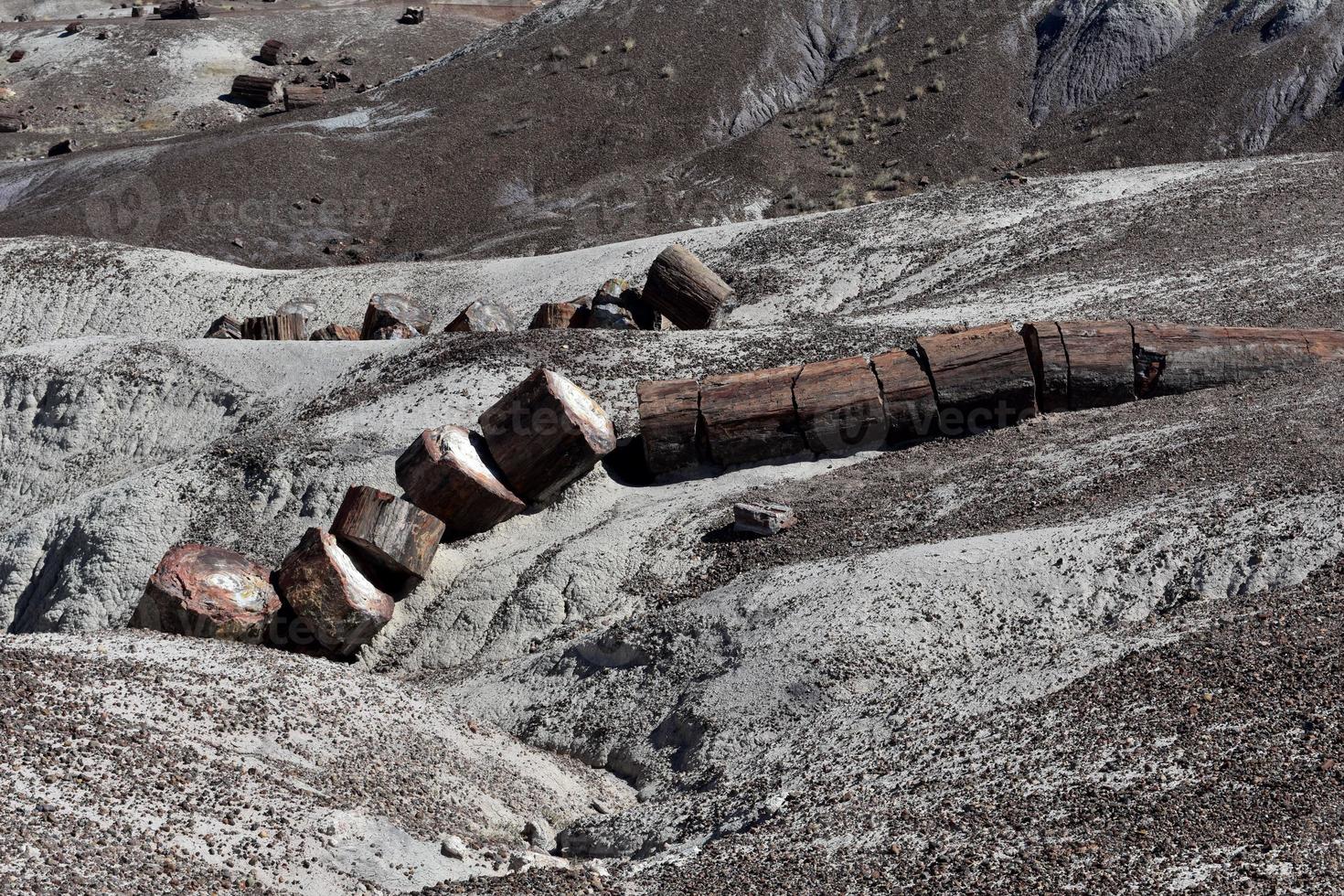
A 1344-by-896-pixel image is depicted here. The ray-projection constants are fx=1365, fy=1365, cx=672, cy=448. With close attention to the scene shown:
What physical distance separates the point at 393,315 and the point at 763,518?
24.9ft

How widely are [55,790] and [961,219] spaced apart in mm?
13691

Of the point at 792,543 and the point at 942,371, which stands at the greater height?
the point at 942,371

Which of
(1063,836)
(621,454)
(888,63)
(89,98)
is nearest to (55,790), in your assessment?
(1063,836)

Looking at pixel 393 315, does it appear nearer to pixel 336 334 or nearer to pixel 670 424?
pixel 336 334

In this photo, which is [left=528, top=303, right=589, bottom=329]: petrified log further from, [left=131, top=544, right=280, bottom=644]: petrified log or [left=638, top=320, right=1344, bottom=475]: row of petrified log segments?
[left=131, top=544, right=280, bottom=644]: petrified log

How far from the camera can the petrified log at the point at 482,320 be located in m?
14.9

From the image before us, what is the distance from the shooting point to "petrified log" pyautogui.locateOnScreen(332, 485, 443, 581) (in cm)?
1018

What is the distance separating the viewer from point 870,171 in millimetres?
25500

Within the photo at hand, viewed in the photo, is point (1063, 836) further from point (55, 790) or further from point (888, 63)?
point (888, 63)

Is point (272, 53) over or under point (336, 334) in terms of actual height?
under

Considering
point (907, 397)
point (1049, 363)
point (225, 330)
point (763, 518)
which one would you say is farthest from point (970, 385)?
point (225, 330)

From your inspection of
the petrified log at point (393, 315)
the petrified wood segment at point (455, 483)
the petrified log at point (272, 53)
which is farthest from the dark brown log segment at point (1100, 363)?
the petrified log at point (272, 53)

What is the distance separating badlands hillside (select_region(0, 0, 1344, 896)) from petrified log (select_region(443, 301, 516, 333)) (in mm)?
1562

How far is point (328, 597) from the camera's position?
988cm
